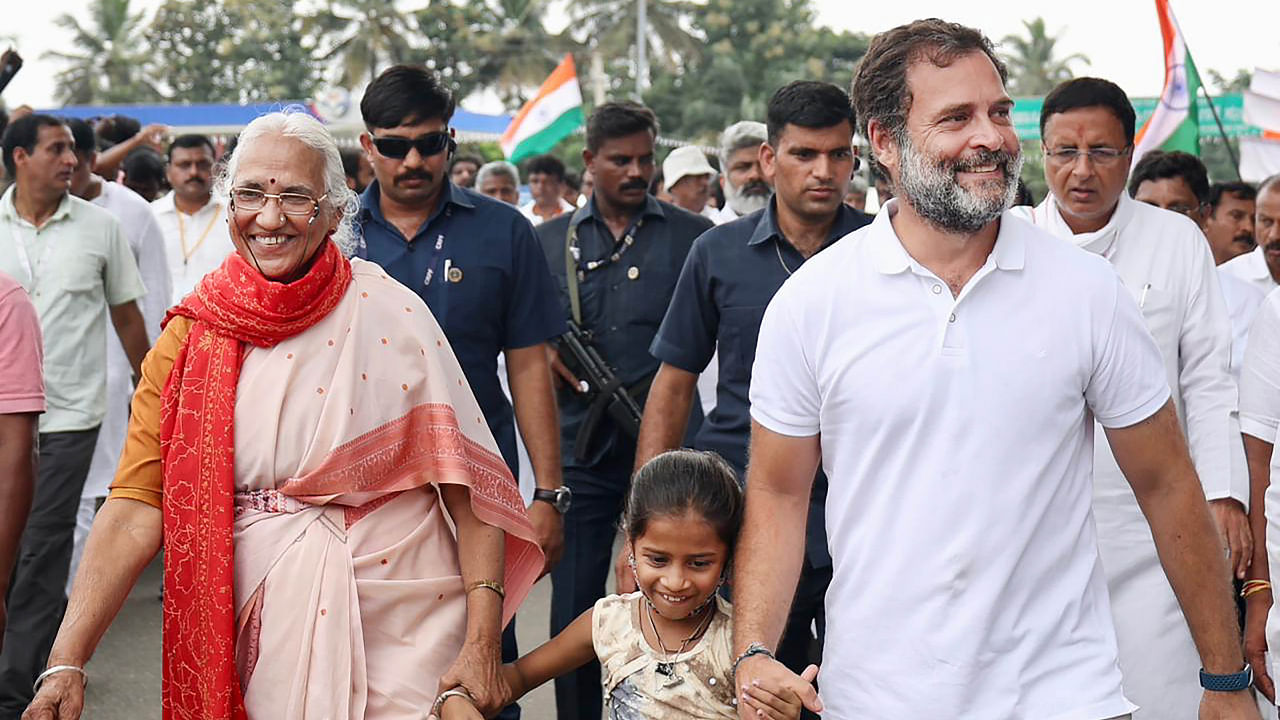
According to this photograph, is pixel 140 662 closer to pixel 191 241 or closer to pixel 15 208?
pixel 15 208

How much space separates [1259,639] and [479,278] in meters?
2.57

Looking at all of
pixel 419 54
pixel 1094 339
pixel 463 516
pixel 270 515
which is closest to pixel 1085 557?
pixel 1094 339

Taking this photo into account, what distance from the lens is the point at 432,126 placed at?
5.11m

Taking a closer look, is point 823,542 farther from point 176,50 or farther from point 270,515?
point 176,50

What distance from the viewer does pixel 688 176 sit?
1107cm

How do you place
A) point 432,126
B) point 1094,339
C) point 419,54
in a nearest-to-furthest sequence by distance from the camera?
point 1094,339, point 432,126, point 419,54

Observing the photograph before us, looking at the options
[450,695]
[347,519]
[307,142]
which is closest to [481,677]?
[450,695]

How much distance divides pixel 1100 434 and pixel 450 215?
218 centimetres

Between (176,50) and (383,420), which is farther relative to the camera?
(176,50)

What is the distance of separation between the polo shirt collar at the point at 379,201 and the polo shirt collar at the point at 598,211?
4.46 feet

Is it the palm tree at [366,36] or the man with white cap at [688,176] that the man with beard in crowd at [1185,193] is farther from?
the palm tree at [366,36]

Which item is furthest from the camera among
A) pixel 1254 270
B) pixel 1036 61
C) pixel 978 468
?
pixel 1036 61

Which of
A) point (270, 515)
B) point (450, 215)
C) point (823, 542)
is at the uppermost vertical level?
point (450, 215)

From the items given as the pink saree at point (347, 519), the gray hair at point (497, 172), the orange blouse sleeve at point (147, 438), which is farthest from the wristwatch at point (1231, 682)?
the gray hair at point (497, 172)
